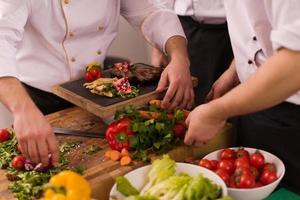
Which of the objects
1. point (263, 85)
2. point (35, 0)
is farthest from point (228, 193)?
point (35, 0)

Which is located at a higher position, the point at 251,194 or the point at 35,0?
the point at 35,0

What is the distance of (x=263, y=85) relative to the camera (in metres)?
0.83

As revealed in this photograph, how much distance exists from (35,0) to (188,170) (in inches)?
26.8

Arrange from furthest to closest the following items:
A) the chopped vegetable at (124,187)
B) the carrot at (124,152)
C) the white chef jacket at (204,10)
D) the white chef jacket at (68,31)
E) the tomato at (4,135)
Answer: the white chef jacket at (204,10)
the white chef jacket at (68,31)
the tomato at (4,135)
the carrot at (124,152)
the chopped vegetable at (124,187)

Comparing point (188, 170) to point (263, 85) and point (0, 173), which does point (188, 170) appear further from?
point (0, 173)

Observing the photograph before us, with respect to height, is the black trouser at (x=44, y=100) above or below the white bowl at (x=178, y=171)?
below

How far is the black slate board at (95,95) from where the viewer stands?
1.18m

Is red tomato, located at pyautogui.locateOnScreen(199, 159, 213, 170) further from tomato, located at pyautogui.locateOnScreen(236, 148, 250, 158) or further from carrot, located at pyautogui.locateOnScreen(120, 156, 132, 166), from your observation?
carrot, located at pyautogui.locateOnScreen(120, 156, 132, 166)

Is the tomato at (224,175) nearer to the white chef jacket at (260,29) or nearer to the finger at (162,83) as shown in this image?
the white chef jacket at (260,29)

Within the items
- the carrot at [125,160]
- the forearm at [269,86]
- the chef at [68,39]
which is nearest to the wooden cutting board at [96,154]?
the carrot at [125,160]

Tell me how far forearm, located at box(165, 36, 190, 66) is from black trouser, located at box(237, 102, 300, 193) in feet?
1.10

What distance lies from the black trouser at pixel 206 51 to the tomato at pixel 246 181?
29.7 inches

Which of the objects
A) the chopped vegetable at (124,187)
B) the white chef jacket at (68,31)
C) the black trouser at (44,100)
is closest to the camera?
the chopped vegetable at (124,187)

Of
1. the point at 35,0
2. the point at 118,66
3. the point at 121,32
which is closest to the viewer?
the point at 35,0
